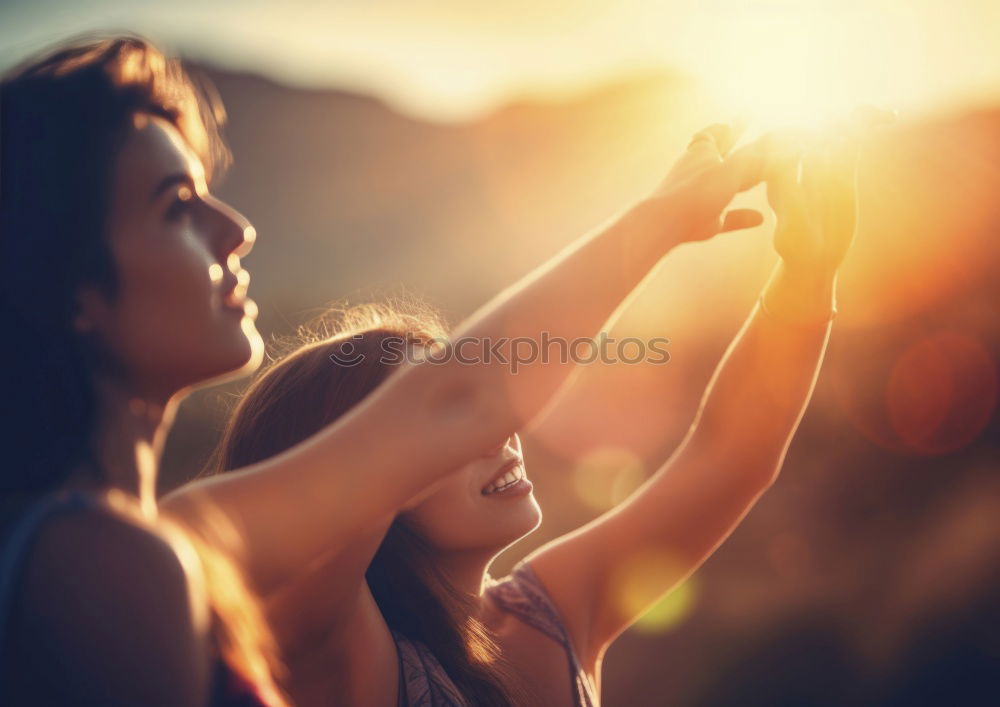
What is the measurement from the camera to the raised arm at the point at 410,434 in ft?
3.95

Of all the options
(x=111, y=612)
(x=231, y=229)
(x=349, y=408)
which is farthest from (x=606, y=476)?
(x=111, y=612)

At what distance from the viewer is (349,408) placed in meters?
2.18

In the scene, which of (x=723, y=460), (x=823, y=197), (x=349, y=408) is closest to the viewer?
(x=823, y=197)

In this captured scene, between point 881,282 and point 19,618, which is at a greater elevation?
point 19,618

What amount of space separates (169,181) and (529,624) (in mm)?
1571

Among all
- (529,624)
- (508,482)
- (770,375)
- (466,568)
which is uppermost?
(770,375)

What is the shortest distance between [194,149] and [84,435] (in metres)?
0.57

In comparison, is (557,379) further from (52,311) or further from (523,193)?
(523,193)

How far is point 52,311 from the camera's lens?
1214 millimetres

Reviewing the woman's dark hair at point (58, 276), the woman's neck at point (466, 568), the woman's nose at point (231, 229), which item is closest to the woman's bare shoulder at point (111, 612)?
the woman's dark hair at point (58, 276)

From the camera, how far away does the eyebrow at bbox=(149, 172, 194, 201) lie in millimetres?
1297


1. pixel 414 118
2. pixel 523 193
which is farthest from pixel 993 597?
pixel 414 118

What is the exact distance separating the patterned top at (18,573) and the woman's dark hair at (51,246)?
18 cm

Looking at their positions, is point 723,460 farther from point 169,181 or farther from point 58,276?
point 58,276
